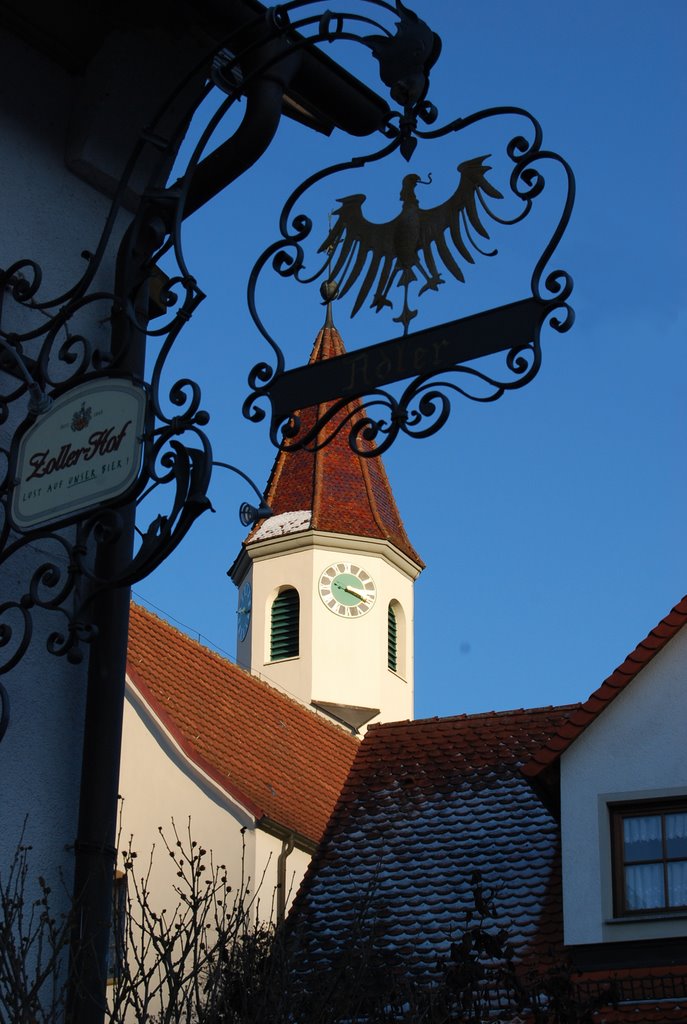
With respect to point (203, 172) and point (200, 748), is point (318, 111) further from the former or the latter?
point (200, 748)

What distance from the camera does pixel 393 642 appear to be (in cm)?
3872

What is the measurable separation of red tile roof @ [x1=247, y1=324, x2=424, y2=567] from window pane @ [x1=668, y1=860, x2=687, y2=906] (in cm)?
2392

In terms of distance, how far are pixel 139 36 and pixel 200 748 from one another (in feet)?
51.7

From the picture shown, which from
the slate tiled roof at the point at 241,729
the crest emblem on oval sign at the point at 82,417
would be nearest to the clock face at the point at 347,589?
the slate tiled roof at the point at 241,729

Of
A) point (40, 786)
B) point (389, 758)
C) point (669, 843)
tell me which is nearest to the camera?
point (40, 786)

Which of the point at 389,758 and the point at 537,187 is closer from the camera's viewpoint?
the point at 537,187

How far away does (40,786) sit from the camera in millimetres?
5863

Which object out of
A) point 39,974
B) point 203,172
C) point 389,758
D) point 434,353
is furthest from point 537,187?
point 389,758

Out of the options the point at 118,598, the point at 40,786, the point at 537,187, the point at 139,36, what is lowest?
the point at 40,786

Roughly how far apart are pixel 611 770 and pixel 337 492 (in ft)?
78.9

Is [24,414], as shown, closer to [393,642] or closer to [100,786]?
[100,786]

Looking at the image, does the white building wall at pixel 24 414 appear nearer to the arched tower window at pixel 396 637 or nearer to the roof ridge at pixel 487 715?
the roof ridge at pixel 487 715

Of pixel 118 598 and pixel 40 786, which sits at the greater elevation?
pixel 118 598

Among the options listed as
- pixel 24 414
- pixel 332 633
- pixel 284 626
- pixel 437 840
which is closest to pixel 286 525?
pixel 284 626
